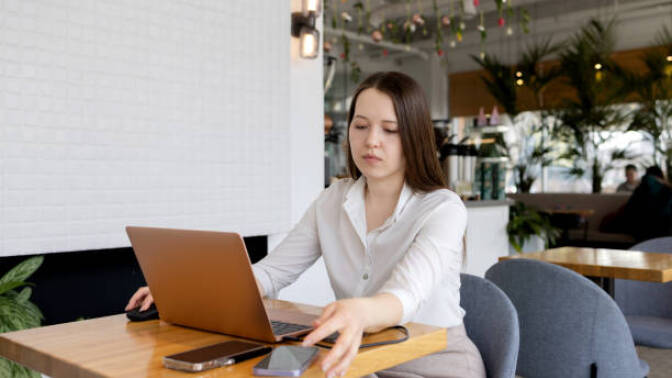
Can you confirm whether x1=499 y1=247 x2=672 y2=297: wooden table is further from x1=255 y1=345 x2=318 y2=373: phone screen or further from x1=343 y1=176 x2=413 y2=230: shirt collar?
x1=255 y1=345 x2=318 y2=373: phone screen

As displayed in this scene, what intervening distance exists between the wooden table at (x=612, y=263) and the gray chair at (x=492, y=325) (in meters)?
0.73

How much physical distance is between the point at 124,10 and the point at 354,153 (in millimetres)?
1471

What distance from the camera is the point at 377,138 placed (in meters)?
1.54

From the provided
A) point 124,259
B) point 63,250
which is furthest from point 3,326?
point 124,259

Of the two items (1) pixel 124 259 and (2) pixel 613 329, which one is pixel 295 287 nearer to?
(1) pixel 124 259

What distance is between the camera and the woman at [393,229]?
54.7 inches

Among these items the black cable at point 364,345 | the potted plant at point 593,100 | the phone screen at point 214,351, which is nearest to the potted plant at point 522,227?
the black cable at point 364,345

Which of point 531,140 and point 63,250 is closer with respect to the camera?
point 63,250

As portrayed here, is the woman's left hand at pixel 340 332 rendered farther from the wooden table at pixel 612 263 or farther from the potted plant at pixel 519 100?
the potted plant at pixel 519 100

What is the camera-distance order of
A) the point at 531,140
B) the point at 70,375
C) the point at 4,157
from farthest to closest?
the point at 531,140
the point at 4,157
the point at 70,375

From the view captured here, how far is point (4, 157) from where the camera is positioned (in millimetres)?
2285

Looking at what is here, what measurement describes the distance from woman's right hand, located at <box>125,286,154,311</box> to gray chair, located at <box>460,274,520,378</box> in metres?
0.83

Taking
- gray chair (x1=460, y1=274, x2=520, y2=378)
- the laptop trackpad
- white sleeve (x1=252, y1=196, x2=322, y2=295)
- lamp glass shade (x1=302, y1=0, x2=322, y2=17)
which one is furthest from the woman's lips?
lamp glass shade (x1=302, y1=0, x2=322, y2=17)

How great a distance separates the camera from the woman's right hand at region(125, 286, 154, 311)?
1.46 meters
